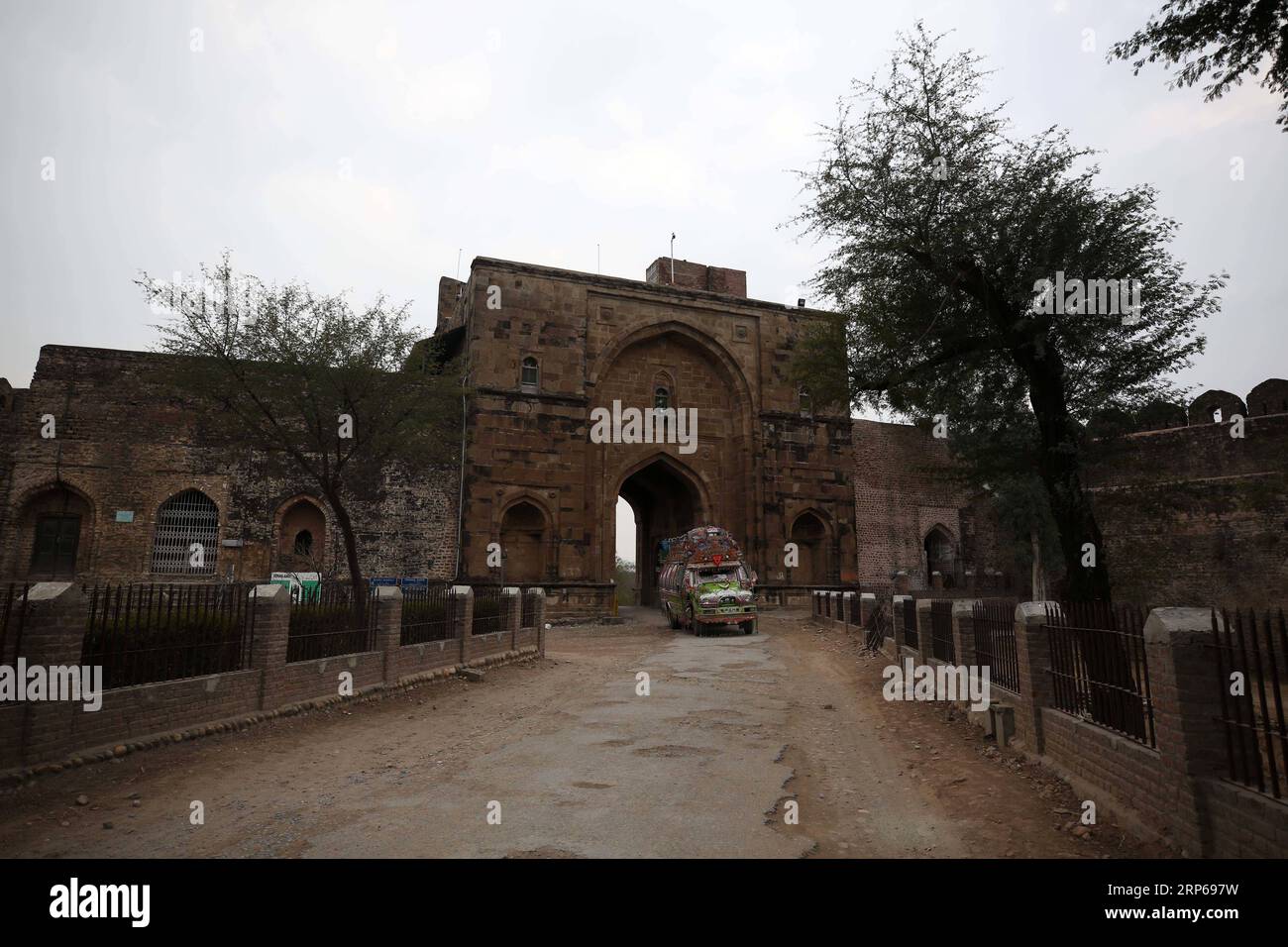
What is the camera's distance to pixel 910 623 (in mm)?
12078

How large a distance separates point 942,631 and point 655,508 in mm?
20995

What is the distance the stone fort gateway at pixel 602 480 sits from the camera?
778 inches

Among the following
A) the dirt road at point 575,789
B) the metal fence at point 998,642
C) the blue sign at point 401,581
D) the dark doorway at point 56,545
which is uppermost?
the dark doorway at point 56,545

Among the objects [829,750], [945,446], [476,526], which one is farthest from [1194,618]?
[945,446]

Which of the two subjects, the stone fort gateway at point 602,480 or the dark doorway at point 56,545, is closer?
the dark doorway at point 56,545

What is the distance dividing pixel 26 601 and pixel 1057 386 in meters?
10.5

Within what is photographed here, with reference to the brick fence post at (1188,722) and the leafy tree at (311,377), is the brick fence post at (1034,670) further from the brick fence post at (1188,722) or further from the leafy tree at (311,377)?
the leafy tree at (311,377)

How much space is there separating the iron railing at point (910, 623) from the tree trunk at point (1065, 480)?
3.21 m

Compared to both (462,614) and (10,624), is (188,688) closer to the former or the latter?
(10,624)

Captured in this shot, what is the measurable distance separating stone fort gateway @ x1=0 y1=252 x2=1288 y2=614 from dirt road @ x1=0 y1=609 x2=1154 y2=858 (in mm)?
10071

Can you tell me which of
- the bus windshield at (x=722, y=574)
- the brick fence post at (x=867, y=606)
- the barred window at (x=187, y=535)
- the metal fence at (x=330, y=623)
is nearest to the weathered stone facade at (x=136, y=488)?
the barred window at (x=187, y=535)

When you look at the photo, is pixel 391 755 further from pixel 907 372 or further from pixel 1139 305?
pixel 1139 305

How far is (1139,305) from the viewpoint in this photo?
9.47 metres

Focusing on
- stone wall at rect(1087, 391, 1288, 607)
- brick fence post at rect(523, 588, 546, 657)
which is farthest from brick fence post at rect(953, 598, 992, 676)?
stone wall at rect(1087, 391, 1288, 607)
